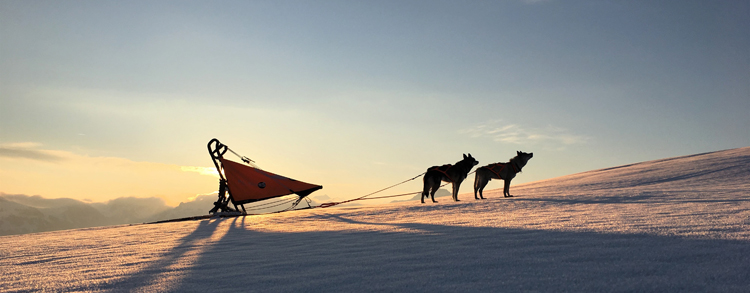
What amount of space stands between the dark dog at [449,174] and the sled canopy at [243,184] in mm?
6189

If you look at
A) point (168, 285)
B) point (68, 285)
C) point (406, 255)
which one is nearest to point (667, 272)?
point (406, 255)

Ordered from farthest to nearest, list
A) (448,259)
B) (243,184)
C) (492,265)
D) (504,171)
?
(243,184), (504,171), (448,259), (492,265)

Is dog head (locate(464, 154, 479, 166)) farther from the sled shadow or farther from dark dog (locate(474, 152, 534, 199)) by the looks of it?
the sled shadow

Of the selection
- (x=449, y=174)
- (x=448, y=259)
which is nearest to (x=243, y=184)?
(x=449, y=174)

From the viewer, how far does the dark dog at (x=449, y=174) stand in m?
11.4

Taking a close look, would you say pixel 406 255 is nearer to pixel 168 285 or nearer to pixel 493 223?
pixel 168 285

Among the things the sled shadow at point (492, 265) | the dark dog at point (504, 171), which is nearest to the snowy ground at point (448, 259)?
the sled shadow at point (492, 265)

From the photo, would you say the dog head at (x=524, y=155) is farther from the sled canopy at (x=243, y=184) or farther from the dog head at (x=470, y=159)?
the sled canopy at (x=243, y=184)

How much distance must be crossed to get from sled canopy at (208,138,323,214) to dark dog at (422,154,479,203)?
619cm

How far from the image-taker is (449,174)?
1141 cm

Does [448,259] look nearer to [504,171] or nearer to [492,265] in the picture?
[492,265]

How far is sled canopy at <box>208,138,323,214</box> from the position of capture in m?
14.4

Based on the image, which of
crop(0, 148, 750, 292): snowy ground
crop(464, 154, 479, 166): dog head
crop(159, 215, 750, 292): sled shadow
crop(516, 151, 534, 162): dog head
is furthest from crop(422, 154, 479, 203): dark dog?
crop(159, 215, 750, 292): sled shadow

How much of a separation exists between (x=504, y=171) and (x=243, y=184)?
9162 millimetres
